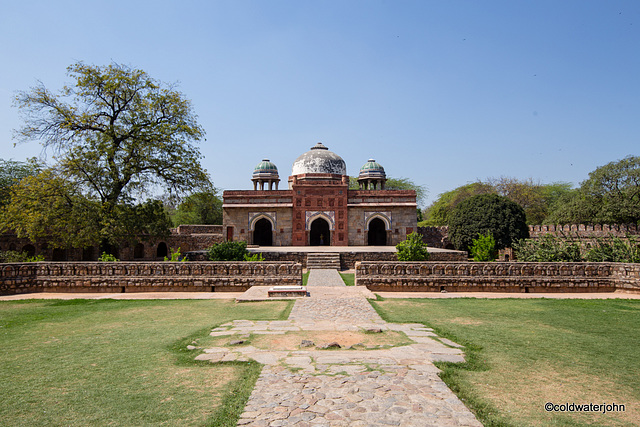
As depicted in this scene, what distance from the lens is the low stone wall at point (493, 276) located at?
1116 cm

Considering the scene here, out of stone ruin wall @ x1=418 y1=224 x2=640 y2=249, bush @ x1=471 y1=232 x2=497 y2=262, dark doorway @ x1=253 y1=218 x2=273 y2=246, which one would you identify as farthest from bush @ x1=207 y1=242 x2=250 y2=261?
stone ruin wall @ x1=418 y1=224 x2=640 y2=249

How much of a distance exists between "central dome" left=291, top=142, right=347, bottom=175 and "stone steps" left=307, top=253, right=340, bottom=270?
37.0 feet

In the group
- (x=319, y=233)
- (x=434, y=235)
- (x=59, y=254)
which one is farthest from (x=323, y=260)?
(x=59, y=254)

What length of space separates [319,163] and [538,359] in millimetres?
24600

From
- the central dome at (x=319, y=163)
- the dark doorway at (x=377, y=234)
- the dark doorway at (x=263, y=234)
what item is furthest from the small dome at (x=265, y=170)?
the dark doorway at (x=377, y=234)

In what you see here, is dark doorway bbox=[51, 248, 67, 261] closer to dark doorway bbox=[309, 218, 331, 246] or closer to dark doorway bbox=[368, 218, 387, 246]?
dark doorway bbox=[309, 218, 331, 246]

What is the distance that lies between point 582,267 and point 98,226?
15.4 m

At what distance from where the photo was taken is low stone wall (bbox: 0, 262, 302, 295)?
10.9m

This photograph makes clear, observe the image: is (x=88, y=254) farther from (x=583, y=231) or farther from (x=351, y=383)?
(x=583, y=231)

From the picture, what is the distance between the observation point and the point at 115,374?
3881 mm

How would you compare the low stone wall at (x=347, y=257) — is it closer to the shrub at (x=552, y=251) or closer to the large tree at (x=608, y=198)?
the shrub at (x=552, y=251)

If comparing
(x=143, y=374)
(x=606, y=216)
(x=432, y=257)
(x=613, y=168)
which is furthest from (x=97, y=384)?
(x=613, y=168)

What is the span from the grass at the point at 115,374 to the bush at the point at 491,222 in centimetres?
1799

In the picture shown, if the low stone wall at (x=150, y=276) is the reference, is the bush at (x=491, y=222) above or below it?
above
